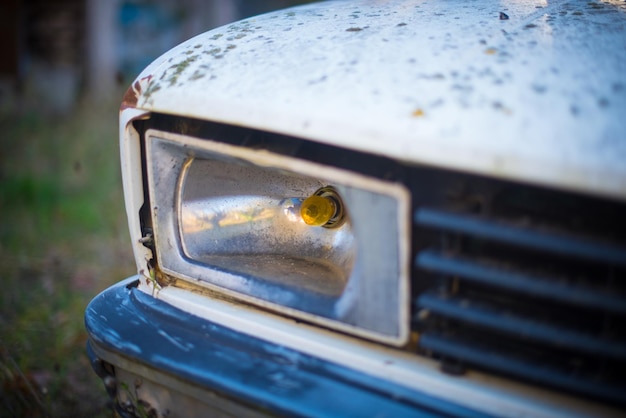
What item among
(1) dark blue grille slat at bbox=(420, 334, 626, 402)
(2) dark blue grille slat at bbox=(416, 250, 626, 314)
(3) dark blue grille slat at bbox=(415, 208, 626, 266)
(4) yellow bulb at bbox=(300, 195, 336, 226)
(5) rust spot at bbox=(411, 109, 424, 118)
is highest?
(5) rust spot at bbox=(411, 109, 424, 118)

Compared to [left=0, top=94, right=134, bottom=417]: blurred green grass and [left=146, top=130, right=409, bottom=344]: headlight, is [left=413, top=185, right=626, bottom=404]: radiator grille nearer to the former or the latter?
[left=146, top=130, right=409, bottom=344]: headlight

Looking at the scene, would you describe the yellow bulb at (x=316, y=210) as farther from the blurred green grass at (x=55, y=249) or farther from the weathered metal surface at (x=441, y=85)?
the blurred green grass at (x=55, y=249)

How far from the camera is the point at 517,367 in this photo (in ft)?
3.82

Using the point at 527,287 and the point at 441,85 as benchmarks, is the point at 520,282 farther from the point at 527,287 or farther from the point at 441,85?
the point at 441,85

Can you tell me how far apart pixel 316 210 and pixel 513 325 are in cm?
67

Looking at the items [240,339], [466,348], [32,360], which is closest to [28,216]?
[32,360]

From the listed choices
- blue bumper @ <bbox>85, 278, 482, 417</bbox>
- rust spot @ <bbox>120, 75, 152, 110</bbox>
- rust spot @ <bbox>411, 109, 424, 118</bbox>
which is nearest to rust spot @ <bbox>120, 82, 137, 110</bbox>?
rust spot @ <bbox>120, 75, 152, 110</bbox>

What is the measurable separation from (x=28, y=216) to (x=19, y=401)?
6.93 ft

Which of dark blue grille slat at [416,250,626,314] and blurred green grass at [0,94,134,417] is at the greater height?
dark blue grille slat at [416,250,626,314]

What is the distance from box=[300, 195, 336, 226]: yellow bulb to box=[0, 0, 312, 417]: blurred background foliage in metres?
0.82

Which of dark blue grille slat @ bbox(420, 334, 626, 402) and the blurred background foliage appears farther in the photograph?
the blurred background foliage

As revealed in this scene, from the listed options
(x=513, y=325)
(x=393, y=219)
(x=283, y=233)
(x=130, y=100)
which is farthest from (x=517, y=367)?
(x=130, y=100)

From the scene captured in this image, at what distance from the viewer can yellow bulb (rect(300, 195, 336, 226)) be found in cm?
165

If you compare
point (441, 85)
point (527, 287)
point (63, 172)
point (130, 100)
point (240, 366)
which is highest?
point (441, 85)
